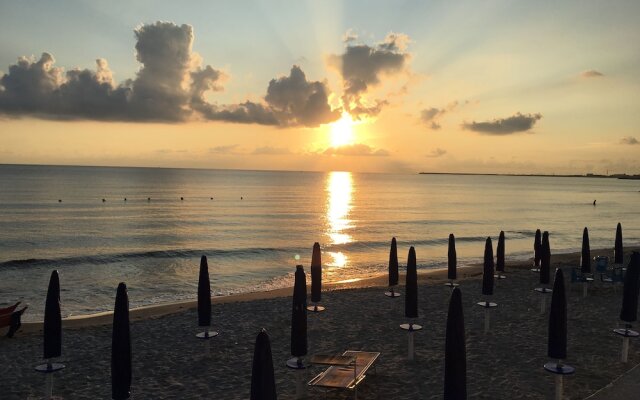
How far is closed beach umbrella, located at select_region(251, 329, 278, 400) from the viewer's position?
22.8ft

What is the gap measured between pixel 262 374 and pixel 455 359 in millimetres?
3643

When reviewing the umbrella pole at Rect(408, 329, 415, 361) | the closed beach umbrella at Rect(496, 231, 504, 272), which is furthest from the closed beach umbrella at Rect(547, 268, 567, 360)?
the closed beach umbrella at Rect(496, 231, 504, 272)

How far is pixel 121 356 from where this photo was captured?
907cm

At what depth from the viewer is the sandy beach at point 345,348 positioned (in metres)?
11.8

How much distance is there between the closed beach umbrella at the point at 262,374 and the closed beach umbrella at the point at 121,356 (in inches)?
140

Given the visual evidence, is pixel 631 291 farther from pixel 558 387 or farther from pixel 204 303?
pixel 204 303

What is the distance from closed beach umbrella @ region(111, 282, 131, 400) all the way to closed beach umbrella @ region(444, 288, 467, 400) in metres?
6.25

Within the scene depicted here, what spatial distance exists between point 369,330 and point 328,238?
120 ft

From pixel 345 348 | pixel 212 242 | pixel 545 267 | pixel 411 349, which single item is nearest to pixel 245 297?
pixel 345 348

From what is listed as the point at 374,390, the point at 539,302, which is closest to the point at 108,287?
the point at 374,390

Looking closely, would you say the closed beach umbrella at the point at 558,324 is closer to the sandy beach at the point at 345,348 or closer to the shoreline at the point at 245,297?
the sandy beach at the point at 345,348

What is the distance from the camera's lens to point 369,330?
1675 centimetres

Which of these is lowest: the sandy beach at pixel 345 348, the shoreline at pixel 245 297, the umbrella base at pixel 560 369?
the shoreline at pixel 245 297

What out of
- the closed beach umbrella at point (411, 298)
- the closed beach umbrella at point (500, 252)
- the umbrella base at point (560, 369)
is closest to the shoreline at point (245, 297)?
the closed beach umbrella at point (500, 252)
